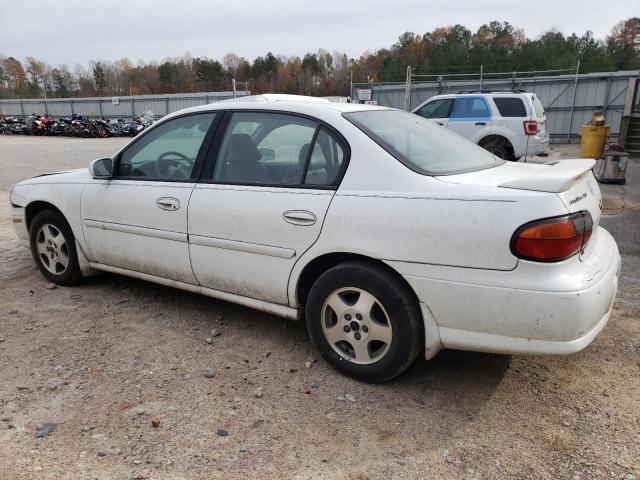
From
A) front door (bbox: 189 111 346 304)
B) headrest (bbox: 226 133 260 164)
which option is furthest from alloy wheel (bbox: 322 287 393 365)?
headrest (bbox: 226 133 260 164)

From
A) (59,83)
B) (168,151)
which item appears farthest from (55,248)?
(59,83)

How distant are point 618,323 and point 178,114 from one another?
3575mm

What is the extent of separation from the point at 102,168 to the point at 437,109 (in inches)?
Answer: 402

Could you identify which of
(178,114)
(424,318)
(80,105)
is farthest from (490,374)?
(80,105)

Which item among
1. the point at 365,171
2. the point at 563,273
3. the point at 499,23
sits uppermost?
the point at 499,23

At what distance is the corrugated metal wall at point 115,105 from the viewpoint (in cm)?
3744

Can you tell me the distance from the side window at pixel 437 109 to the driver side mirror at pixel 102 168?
9.90 m

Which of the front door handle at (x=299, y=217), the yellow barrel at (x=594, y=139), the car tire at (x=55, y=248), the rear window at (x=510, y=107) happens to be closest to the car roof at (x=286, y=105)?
the front door handle at (x=299, y=217)

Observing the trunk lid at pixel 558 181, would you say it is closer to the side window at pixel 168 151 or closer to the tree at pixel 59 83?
the side window at pixel 168 151

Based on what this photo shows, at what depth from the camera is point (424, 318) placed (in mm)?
2639

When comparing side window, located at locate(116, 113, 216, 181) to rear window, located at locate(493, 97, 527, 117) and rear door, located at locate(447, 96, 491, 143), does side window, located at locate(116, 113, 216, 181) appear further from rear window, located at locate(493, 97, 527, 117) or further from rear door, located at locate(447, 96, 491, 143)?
rear window, located at locate(493, 97, 527, 117)

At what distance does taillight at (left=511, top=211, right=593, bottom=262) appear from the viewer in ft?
7.53

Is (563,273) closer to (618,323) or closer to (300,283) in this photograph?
(300,283)

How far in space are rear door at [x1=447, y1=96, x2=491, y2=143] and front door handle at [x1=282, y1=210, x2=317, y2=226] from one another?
988cm
